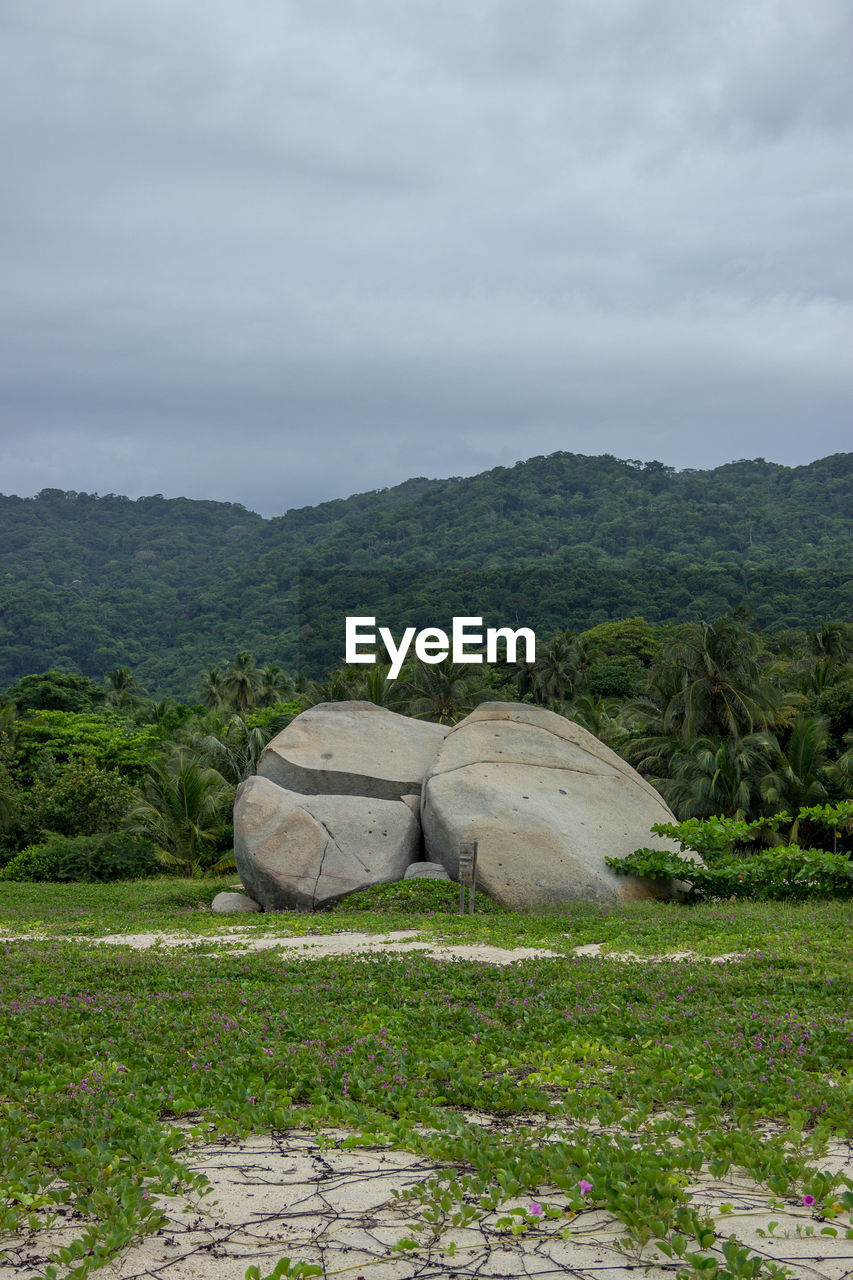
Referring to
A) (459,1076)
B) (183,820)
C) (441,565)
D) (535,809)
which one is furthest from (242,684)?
(459,1076)

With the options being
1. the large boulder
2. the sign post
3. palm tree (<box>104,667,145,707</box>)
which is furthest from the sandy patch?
palm tree (<box>104,667,145,707</box>)

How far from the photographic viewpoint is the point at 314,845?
1845 cm

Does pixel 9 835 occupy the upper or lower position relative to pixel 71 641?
lower

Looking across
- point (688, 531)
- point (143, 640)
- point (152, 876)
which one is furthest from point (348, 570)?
point (152, 876)

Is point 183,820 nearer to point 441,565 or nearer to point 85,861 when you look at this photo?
point 85,861

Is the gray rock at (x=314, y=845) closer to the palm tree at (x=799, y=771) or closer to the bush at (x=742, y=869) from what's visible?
the bush at (x=742, y=869)

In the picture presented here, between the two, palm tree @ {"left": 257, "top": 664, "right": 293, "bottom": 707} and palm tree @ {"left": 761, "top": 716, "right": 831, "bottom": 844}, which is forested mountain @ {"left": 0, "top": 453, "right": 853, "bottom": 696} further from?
palm tree @ {"left": 761, "top": 716, "right": 831, "bottom": 844}

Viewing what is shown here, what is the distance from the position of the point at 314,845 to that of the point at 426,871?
202cm

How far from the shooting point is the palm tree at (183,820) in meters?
29.3

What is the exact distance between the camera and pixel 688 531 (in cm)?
9881

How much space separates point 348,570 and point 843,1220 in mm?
89093

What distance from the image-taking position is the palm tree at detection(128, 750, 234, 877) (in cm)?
2931

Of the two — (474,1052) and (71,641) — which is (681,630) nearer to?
(474,1052)

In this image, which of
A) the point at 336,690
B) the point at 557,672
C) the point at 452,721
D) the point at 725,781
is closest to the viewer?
the point at 725,781
